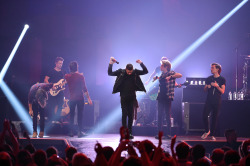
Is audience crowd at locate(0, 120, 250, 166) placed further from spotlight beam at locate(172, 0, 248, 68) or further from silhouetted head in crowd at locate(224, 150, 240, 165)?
spotlight beam at locate(172, 0, 248, 68)

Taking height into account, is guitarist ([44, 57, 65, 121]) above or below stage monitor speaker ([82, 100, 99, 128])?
above

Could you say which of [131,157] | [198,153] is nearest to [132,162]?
[131,157]

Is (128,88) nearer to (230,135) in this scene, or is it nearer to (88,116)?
(230,135)

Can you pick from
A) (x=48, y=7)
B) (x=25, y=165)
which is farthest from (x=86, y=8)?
(x=25, y=165)

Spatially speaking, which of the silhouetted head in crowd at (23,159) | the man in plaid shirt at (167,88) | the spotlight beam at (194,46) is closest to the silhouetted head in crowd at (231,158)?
the silhouetted head in crowd at (23,159)

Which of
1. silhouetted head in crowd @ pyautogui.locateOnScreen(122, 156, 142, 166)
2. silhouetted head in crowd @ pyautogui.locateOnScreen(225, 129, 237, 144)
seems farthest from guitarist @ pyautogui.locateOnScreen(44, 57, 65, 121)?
silhouetted head in crowd @ pyautogui.locateOnScreen(122, 156, 142, 166)

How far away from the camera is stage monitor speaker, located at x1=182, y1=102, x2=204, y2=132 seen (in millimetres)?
11172

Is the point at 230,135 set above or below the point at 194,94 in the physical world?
below

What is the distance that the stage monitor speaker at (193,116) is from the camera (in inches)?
440

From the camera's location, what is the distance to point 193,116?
36.9ft

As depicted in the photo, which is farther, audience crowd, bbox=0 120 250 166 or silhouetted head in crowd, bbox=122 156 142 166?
audience crowd, bbox=0 120 250 166

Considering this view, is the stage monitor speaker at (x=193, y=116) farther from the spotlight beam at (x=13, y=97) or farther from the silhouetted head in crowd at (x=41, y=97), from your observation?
the spotlight beam at (x=13, y=97)

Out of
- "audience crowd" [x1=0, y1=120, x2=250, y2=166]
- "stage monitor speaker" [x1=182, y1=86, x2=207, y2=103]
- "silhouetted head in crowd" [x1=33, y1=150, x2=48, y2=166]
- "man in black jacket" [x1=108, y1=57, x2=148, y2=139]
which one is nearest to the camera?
"audience crowd" [x1=0, y1=120, x2=250, y2=166]

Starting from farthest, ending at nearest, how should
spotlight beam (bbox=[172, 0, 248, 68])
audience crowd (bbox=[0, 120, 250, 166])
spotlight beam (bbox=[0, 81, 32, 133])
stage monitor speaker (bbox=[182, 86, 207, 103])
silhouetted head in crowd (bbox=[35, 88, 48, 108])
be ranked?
spotlight beam (bbox=[172, 0, 248, 68]) < spotlight beam (bbox=[0, 81, 32, 133]) < stage monitor speaker (bbox=[182, 86, 207, 103]) < silhouetted head in crowd (bbox=[35, 88, 48, 108]) < audience crowd (bbox=[0, 120, 250, 166])
